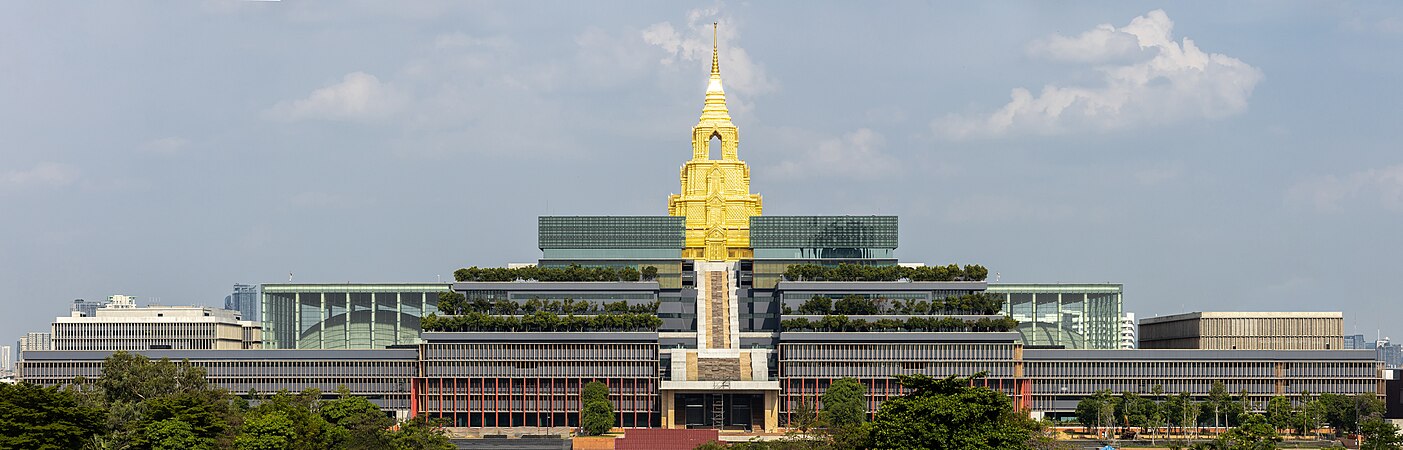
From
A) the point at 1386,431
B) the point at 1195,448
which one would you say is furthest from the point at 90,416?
the point at 1386,431

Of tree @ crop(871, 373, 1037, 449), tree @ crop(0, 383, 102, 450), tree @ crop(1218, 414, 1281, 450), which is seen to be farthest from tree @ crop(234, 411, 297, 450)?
tree @ crop(1218, 414, 1281, 450)

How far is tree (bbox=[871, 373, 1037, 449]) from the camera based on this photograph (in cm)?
17350

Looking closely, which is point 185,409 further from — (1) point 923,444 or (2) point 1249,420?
(2) point 1249,420

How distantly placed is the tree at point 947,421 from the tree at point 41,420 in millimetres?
66997

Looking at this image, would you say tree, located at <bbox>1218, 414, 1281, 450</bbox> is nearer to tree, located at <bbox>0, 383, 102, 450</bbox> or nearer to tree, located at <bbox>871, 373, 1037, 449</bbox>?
tree, located at <bbox>871, 373, 1037, 449</bbox>

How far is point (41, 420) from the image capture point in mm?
187625

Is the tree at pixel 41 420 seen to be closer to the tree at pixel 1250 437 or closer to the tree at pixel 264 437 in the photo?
the tree at pixel 264 437

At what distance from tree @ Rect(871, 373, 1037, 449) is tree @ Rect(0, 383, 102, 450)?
67.0 meters

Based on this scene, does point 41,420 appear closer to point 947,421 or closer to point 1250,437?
point 947,421

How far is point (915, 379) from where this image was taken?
7067 inches

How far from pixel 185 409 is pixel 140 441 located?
6.05 meters

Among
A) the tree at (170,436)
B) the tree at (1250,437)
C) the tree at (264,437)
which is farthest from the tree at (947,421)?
the tree at (170,436)

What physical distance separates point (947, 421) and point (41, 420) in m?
74.3

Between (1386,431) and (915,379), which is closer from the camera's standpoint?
(915,379)
